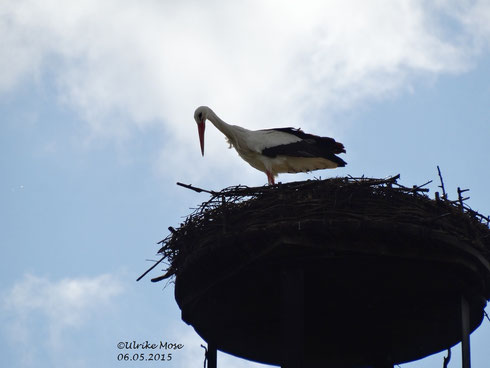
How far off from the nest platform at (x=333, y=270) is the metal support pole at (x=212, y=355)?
14 cm

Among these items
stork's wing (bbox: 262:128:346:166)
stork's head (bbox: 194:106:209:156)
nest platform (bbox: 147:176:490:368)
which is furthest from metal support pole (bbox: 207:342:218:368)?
stork's head (bbox: 194:106:209:156)

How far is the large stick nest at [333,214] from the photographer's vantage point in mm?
9062

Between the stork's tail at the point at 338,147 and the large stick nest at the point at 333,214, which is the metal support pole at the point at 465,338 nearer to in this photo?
the large stick nest at the point at 333,214

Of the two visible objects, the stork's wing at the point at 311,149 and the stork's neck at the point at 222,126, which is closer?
the stork's wing at the point at 311,149

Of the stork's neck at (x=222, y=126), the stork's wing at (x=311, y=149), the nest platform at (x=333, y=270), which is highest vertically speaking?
the stork's neck at (x=222, y=126)

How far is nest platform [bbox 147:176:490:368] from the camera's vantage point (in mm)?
9102

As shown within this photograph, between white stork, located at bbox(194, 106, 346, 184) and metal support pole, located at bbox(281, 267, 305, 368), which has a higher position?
white stork, located at bbox(194, 106, 346, 184)

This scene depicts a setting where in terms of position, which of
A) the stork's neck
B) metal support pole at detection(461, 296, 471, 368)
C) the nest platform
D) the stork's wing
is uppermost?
the stork's neck

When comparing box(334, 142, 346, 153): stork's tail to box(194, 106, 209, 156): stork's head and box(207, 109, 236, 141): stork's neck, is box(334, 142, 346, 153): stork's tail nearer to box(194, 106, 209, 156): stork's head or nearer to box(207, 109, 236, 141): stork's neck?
box(207, 109, 236, 141): stork's neck

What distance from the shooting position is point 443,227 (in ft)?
30.4

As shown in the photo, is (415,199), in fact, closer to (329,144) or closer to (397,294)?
(397,294)

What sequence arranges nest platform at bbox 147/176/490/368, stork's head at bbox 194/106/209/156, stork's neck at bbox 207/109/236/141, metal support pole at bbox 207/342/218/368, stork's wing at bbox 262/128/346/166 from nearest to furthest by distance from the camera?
nest platform at bbox 147/176/490/368 → metal support pole at bbox 207/342/218/368 → stork's wing at bbox 262/128/346/166 → stork's neck at bbox 207/109/236/141 → stork's head at bbox 194/106/209/156

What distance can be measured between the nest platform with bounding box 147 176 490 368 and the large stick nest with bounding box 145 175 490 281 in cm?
Answer: 1

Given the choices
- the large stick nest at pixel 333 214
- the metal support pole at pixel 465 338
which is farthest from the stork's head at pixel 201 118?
the metal support pole at pixel 465 338
